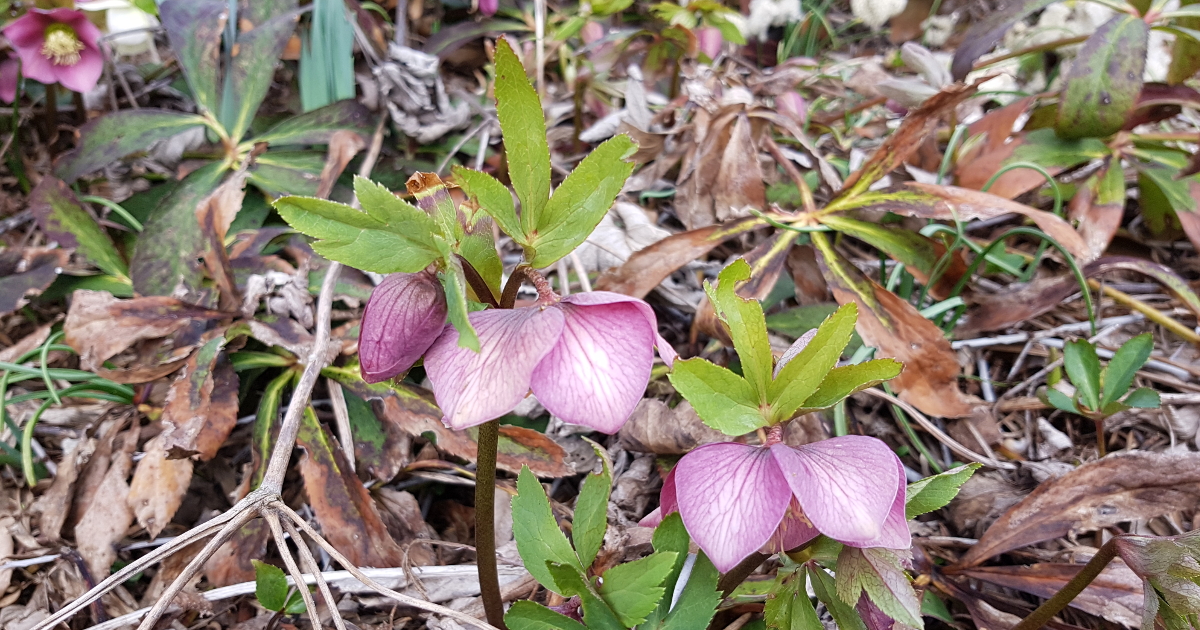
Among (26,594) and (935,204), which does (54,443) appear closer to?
(26,594)

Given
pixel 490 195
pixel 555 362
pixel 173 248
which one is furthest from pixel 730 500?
pixel 173 248

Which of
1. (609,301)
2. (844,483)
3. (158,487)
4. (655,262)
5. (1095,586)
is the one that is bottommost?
(1095,586)

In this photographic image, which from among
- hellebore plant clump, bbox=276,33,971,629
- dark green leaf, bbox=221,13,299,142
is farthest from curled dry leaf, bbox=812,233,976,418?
dark green leaf, bbox=221,13,299,142

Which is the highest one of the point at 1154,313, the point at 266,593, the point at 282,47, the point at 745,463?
the point at 282,47

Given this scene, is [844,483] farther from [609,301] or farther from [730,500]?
[609,301]

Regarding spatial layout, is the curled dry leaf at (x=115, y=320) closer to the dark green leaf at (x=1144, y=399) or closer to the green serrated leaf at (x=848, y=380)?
the green serrated leaf at (x=848, y=380)

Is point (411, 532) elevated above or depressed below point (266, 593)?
below

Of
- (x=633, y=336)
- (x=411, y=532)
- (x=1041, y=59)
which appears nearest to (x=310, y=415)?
(x=411, y=532)
